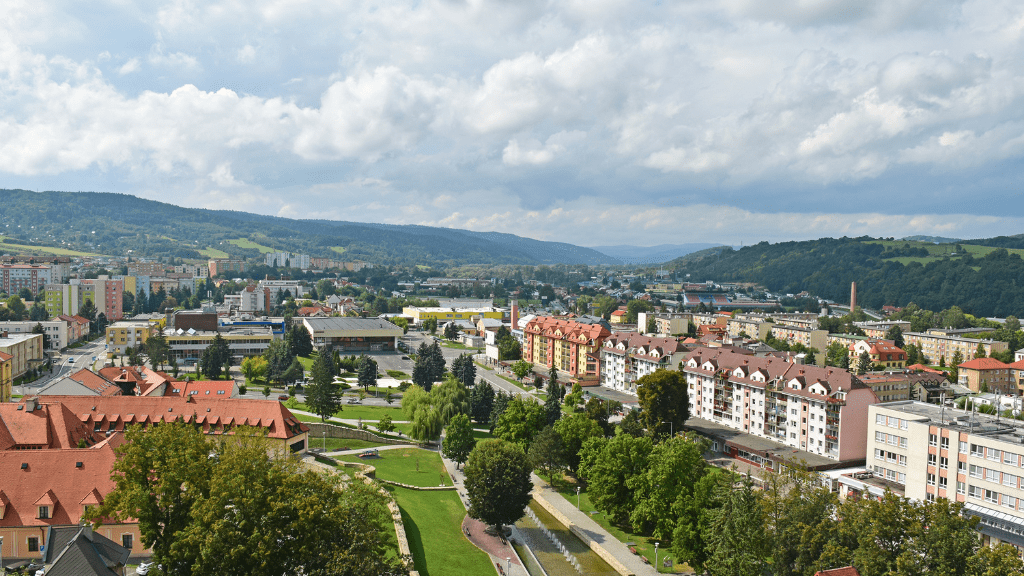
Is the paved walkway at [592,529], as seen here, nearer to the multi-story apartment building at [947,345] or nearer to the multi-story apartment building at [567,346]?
the multi-story apartment building at [567,346]

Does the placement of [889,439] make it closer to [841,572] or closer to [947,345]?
[841,572]

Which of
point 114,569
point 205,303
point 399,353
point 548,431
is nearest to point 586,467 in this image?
point 548,431

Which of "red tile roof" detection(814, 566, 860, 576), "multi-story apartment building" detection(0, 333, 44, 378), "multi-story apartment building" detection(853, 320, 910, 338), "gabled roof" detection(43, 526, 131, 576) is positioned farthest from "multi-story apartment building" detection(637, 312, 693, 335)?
"gabled roof" detection(43, 526, 131, 576)

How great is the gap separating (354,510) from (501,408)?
3232cm

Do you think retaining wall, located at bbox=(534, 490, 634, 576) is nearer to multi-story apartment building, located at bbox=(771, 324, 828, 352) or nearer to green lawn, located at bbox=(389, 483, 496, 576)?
green lawn, located at bbox=(389, 483, 496, 576)

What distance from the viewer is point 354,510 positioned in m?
22.7

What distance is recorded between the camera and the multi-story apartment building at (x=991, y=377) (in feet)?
243

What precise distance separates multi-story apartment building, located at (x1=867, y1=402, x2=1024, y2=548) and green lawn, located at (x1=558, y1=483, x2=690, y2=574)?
1362 cm

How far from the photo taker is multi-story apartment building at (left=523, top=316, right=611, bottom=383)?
262ft

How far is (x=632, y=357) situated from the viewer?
72562mm

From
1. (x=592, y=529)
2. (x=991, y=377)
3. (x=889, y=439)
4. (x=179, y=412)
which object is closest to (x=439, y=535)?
→ (x=592, y=529)

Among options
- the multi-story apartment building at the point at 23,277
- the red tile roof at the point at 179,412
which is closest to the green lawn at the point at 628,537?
the red tile roof at the point at 179,412

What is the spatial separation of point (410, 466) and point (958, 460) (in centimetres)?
3084

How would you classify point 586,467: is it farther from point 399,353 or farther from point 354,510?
point 399,353
